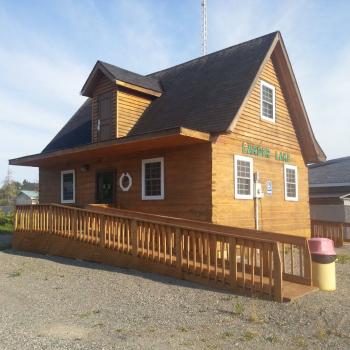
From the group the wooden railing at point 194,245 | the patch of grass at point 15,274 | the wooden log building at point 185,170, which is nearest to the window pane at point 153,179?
the wooden log building at point 185,170

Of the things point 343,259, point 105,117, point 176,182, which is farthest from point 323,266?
point 105,117

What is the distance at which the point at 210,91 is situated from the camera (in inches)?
581

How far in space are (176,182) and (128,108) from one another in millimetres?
4117

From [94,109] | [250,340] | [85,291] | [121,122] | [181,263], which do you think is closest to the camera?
[250,340]

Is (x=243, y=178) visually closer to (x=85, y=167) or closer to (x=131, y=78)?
(x=131, y=78)

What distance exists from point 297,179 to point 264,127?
328cm

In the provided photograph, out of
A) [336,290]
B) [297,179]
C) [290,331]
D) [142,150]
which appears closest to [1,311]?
[290,331]

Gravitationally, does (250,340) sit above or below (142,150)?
below

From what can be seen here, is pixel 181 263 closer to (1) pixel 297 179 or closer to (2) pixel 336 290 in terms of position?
(2) pixel 336 290

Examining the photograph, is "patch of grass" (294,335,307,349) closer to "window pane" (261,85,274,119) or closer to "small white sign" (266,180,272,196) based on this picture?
"small white sign" (266,180,272,196)

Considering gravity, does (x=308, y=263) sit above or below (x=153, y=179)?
below

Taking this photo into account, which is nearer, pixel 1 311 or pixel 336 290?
pixel 1 311

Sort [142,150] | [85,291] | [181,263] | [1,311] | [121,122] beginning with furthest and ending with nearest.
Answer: [121,122] < [142,150] < [181,263] < [85,291] < [1,311]

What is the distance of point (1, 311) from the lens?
7262mm
